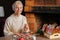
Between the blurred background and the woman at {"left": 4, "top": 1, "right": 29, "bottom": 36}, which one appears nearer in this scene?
the woman at {"left": 4, "top": 1, "right": 29, "bottom": 36}

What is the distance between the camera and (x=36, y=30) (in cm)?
371

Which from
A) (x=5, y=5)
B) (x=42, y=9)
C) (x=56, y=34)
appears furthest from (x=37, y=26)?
(x=56, y=34)

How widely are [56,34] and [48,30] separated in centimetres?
14

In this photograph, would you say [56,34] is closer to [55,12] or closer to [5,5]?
[55,12]

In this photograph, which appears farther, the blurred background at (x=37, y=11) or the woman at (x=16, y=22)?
the blurred background at (x=37, y=11)

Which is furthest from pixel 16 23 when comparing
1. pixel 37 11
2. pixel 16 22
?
pixel 37 11

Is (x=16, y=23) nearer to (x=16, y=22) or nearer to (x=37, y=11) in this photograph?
(x=16, y=22)

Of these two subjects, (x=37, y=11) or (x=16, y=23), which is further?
(x=37, y=11)

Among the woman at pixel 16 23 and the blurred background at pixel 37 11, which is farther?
the blurred background at pixel 37 11

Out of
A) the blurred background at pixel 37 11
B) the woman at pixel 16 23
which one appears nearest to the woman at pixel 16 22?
the woman at pixel 16 23

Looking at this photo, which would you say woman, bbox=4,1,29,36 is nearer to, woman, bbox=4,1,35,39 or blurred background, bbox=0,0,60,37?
woman, bbox=4,1,35,39

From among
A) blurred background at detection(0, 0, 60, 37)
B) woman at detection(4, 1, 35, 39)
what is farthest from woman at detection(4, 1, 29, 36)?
blurred background at detection(0, 0, 60, 37)

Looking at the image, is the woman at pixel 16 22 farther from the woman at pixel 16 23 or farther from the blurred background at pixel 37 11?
the blurred background at pixel 37 11

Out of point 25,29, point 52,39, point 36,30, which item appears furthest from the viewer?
point 36,30
